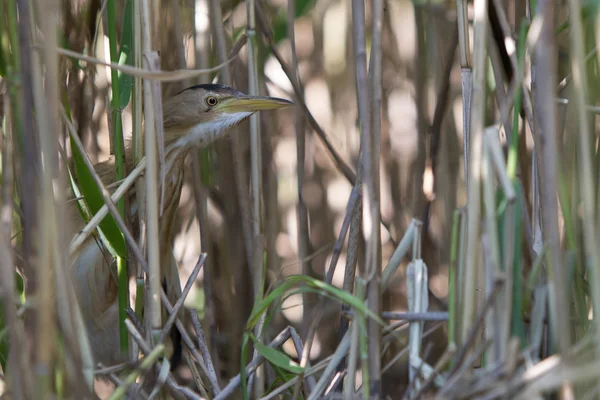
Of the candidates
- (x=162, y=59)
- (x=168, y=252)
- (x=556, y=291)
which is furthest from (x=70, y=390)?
(x=162, y=59)

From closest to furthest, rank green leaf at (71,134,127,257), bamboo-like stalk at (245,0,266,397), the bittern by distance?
green leaf at (71,134,127,257) < bamboo-like stalk at (245,0,266,397) < the bittern

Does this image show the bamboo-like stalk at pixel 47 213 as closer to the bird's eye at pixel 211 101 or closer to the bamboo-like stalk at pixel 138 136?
the bamboo-like stalk at pixel 138 136

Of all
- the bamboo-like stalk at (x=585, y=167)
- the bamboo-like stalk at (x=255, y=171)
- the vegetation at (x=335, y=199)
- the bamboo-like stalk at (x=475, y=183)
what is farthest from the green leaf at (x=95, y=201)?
the bamboo-like stalk at (x=585, y=167)

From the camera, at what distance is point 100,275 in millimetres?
1693

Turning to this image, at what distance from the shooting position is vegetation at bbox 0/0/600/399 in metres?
0.76

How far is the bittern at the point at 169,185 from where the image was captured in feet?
5.29

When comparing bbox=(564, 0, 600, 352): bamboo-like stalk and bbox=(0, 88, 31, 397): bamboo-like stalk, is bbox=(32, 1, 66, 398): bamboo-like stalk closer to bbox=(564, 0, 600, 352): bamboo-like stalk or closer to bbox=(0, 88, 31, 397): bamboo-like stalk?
bbox=(0, 88, 31, 397): bamboo-like stalk

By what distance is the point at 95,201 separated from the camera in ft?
3.75

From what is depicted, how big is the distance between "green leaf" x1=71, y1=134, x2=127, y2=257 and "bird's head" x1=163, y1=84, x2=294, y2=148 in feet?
1.52

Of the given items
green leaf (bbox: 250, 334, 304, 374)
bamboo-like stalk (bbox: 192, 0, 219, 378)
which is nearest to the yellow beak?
bamboo-like stalk (bbox: 192, 0, 219, 378)

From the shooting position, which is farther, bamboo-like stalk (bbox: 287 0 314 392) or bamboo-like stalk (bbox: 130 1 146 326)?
bamboo-like stalk (bbox: 287 0 314 392)

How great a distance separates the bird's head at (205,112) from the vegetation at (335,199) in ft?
0.15

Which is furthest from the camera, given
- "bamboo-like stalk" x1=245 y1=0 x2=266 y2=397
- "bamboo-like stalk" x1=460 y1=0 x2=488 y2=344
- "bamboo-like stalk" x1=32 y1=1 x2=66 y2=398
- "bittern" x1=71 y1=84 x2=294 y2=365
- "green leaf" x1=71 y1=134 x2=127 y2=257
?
"bittern" x1=71 y1=84 x2=294 y2=365

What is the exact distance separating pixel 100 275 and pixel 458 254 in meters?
1.04
